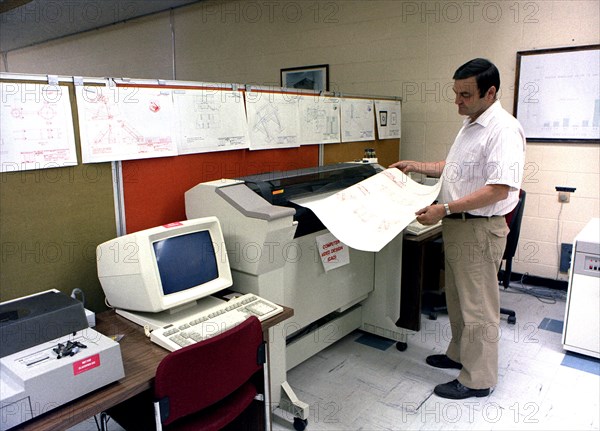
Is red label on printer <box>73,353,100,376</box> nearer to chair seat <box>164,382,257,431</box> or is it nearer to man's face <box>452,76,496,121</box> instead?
chair seat <box>164,382,257,431</box>

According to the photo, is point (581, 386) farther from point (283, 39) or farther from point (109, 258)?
point (283, 39)

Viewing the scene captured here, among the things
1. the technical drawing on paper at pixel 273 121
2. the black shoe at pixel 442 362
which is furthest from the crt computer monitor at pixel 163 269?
the black shoe at pixel 442 362

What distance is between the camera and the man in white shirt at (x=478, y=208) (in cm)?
191

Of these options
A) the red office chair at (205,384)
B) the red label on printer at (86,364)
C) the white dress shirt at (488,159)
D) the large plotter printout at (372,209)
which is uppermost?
the white dress shirt at (488,159)

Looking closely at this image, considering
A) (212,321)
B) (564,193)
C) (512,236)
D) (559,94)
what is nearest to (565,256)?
(564,193)

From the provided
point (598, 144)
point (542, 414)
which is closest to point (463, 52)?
point (598, 144)

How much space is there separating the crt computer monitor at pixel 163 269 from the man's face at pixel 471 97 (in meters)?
1.20

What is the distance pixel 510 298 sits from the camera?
11.3 feet

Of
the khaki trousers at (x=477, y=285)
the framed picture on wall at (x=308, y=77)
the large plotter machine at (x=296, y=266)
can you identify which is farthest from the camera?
the framed picture on wall at (x=308, y=77)

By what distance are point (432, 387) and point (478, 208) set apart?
0.99 metres

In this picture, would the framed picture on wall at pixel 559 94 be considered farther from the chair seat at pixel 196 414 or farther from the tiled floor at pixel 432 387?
the chair seat at pixel 196 414

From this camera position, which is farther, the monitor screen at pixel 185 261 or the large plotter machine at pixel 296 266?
the large plotter machine at pixel 296 266

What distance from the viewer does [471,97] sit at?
6.45 ft

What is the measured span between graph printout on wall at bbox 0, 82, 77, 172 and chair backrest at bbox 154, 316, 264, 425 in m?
0.82
